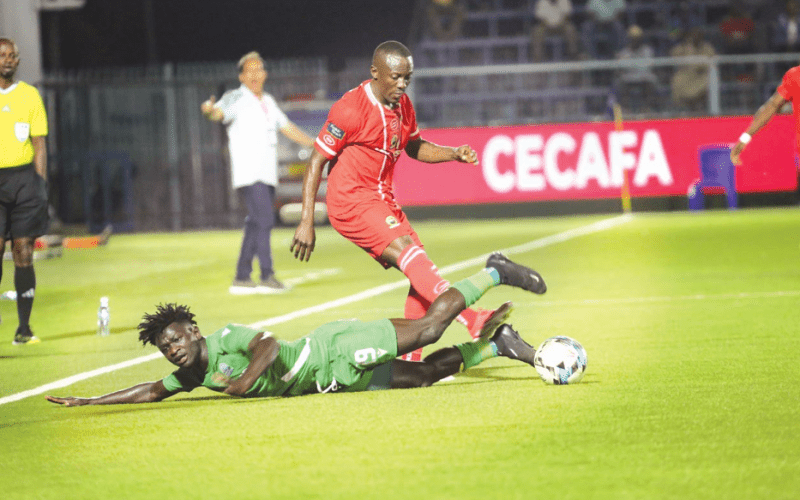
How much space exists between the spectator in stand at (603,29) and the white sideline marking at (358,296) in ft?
19.3

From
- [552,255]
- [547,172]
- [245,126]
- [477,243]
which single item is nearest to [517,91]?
[547,172]

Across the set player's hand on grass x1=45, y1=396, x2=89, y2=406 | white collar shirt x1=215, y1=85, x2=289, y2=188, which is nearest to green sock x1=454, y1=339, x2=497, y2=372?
player's hand on grass x1=45, y1=396, x2=89, y2=406

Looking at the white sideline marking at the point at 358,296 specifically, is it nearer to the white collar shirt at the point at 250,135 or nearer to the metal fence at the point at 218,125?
the white collar shirt at the point at 250,135

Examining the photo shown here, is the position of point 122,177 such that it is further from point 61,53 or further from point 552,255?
point 552,255

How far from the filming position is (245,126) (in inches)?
504

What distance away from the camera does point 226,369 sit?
6.30m

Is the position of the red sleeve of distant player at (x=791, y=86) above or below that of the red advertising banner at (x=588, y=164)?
above

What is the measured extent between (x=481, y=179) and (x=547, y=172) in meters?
1.21

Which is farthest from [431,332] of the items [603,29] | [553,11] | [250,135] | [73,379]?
[603,29]

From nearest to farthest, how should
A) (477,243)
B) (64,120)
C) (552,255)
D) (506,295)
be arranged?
(506,295) → (552,255) → (477,243) → (64,120)

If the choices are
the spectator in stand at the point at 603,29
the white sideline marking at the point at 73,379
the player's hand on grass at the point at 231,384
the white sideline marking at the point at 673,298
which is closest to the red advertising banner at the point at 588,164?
the spectator in stand at the point at 603,29

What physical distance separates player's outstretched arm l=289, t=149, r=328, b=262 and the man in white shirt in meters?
5.22

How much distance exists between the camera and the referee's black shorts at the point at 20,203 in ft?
30.9

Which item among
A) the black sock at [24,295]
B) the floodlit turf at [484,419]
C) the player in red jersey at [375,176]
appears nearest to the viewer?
the floodlit turf at [484,419]
